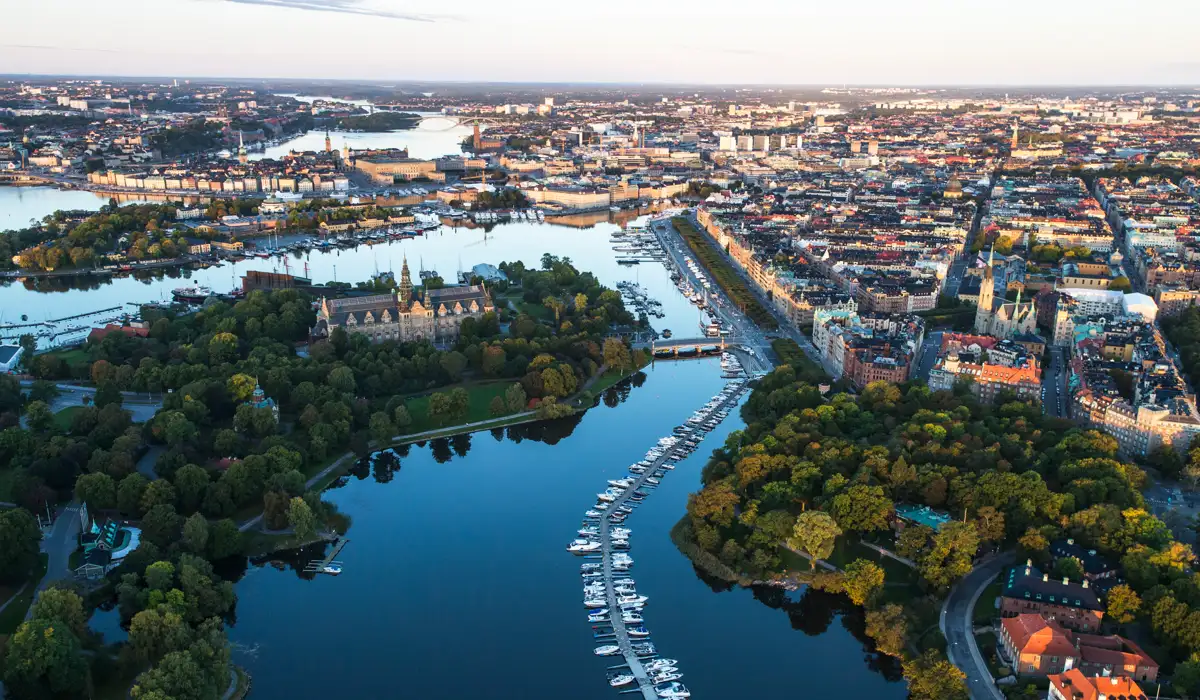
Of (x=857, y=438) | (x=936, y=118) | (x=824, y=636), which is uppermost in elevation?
(x=936, y=118)

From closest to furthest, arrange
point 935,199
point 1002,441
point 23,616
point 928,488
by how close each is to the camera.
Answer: point 23,616 → point 928,488 → point 1002,441 → point 935,199

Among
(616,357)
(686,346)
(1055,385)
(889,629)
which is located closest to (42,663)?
(889,629)

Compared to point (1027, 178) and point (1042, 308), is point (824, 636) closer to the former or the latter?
point (1042, 308)

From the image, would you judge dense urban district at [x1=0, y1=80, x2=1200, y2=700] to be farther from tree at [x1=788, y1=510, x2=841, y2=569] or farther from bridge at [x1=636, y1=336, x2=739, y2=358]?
bridge at [x1=636, y1=336, x2=739, y2=358]

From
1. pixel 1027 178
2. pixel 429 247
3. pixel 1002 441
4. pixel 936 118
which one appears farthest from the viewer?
pixel 936 118

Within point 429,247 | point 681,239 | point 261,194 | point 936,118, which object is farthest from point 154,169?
point 936,118

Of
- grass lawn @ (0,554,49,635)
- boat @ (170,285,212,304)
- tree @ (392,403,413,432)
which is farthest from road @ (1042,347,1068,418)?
boat @ (170,285,212,304)
